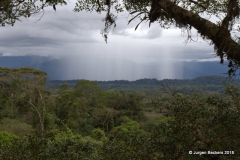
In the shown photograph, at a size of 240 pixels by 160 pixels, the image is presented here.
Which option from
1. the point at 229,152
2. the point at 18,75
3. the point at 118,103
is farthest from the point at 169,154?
the point at 118,103

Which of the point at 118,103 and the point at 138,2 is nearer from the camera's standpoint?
the point at 138,2

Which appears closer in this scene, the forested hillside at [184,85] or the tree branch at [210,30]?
the tree branch at [210,30]

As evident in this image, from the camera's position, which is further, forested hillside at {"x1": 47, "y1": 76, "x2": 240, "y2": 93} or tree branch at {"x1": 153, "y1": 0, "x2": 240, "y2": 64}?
forested hillside at {"x1": 47, "y1": 76, "x2": 240, "y2": 93}

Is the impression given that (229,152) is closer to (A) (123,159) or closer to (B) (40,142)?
(A) (123,159)

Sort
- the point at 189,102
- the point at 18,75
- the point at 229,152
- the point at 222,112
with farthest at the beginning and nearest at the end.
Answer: the point at 18,75 < the point at 189,102 < the point at 222,112 < the point at 229,152

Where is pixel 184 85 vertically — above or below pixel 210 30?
below

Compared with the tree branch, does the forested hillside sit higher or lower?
lower

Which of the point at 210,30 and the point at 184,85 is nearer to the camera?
the point at 210,30

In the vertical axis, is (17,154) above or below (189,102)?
below

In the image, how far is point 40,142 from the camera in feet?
13.8

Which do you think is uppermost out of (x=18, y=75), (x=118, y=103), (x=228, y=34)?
(x=228, y=34)

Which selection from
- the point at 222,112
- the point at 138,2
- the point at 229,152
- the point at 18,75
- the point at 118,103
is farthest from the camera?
the point at 118,103

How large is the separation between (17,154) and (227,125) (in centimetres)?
333

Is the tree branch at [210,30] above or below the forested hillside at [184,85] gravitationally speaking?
above
